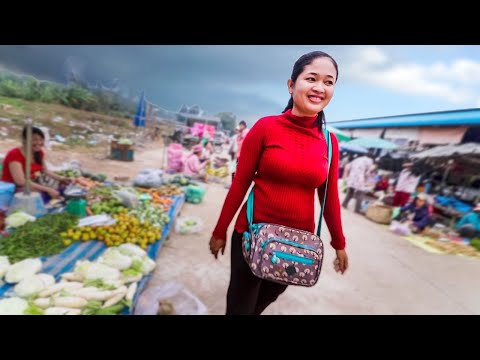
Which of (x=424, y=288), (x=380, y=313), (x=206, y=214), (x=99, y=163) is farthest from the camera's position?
(x=99, y=163)

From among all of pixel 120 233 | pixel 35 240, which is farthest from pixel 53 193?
pixel 120 233

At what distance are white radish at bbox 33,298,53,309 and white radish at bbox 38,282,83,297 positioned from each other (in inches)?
2.6

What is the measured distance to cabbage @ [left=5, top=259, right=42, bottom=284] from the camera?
2148mm

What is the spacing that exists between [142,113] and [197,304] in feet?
19.6

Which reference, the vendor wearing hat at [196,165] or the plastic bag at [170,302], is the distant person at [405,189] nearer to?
the vendor wearing hat at [196,165]

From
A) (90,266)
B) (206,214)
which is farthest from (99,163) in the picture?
(90,266)

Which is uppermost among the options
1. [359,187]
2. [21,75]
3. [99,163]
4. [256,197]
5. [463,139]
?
[463,139]

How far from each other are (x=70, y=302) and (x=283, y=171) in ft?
6.55

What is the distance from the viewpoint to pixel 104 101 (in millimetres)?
6625

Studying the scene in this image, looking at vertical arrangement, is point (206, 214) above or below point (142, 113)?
below

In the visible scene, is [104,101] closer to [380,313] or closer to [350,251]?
[350,251]

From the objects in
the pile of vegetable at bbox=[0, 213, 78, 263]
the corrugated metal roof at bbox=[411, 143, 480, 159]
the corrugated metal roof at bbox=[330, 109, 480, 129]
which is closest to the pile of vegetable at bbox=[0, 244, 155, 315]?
the pile of vegetable at bbox=[0, 213, 78, 263]

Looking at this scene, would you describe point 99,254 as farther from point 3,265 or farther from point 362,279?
point 362,279

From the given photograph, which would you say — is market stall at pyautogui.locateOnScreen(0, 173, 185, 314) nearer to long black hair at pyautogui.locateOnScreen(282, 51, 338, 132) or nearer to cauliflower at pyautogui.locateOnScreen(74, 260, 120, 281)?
cauliflower at pyautogui.locateOnScreen(74, 260, 120, 281)
